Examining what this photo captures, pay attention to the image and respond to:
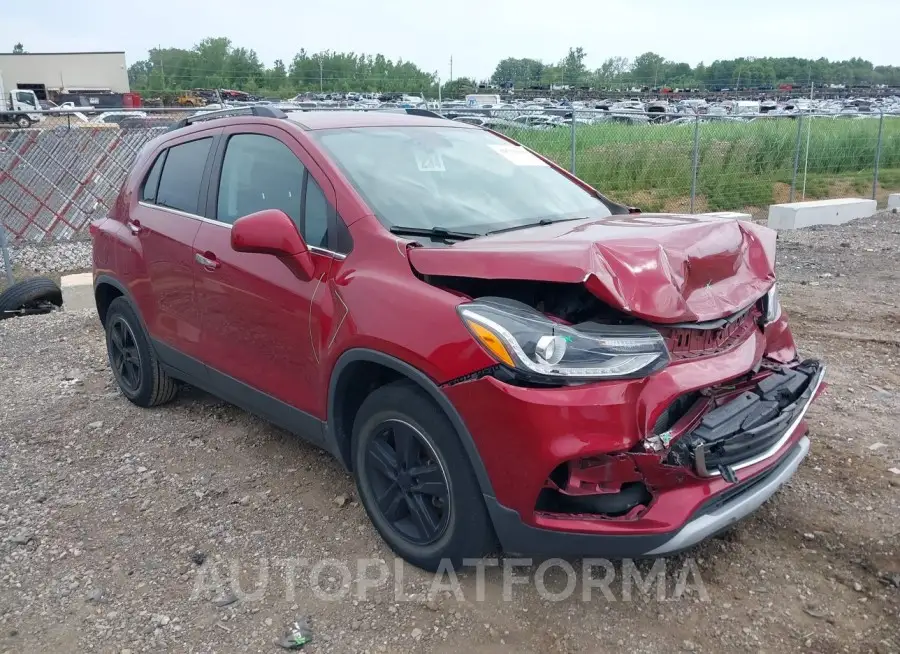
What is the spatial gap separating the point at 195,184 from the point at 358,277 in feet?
5.50

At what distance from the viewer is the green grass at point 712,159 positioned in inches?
530

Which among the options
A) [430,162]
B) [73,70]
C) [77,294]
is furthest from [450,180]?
[73,70]

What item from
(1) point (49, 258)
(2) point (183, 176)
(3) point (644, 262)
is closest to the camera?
(3) point (644, 262)

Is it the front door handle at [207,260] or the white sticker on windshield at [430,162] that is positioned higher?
the white sticker on windshield at [430,162]

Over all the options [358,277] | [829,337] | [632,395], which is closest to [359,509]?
[358,277]

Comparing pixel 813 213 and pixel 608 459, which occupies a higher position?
pixel 608 459

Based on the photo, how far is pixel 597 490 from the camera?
252cm

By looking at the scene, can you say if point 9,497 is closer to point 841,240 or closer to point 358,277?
point 358,277

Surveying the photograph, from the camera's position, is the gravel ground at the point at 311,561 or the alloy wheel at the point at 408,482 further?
the alloy wheel at the point at 408,482

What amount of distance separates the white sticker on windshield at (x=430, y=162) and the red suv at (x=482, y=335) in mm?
11

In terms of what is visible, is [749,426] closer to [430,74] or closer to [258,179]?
[258,179]

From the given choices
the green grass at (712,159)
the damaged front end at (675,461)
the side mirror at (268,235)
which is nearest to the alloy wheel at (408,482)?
the damaged front end at (675,461)

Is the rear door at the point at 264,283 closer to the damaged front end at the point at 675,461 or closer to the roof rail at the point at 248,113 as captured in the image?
the roof rail at the point at 248,113

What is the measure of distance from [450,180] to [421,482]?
57.9 inches
